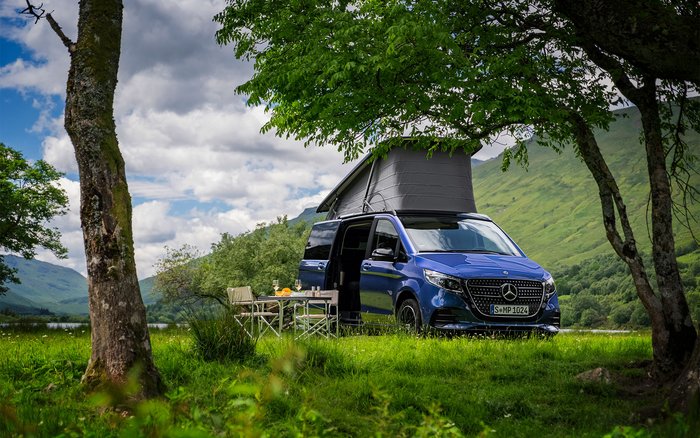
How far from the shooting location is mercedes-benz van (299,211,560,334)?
34.7ft

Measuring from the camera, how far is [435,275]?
10.7m

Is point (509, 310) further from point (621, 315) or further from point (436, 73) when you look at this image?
point (621, 315)

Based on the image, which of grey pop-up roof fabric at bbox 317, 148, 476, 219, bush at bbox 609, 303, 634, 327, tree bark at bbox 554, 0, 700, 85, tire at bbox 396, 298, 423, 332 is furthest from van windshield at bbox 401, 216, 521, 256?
bush at bbox 609, 303, 634, 327

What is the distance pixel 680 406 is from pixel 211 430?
157 inches

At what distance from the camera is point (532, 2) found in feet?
30.9

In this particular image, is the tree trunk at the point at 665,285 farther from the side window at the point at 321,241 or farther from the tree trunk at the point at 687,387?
the side window at the point at 321,241

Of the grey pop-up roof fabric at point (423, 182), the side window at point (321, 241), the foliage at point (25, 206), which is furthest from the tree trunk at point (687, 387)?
the foliage at point (25, 206)

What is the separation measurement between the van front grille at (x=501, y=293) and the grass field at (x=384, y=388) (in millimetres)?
1264

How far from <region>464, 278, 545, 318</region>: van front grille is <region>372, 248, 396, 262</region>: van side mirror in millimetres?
1635

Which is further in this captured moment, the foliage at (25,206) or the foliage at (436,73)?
the foliage at (25,206)

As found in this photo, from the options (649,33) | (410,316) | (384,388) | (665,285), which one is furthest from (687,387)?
(410,316)

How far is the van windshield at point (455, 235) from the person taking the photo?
464 inches

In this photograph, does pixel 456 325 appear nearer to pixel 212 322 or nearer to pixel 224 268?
pixel 212 322

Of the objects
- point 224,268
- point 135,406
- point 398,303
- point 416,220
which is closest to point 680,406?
point 135,406
